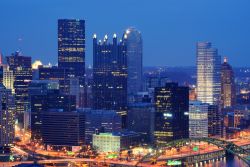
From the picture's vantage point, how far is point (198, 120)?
8406 centimetres

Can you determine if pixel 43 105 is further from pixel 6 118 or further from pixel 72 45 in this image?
pixel 72 45

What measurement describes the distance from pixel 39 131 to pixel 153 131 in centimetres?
1158

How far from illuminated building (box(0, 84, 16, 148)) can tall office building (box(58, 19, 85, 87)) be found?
35761 mm

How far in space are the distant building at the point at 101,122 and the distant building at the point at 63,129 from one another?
13.4 ft

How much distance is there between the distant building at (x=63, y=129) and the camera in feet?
237

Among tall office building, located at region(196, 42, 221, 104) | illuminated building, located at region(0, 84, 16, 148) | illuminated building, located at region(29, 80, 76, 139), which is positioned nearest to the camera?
illuminated building, located at region(0, 84, 16, 148)

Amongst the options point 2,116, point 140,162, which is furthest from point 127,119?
point 140,162

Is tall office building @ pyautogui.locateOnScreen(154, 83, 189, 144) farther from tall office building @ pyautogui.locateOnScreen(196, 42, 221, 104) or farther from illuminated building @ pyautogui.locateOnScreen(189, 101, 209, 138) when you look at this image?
tall office building @ pyautogui.locateOnScreen(196, 42, 221, 104)

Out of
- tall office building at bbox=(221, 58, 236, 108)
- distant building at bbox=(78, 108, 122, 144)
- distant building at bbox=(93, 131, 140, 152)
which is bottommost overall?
distant building at bbox=(93, 131, 140, 152)

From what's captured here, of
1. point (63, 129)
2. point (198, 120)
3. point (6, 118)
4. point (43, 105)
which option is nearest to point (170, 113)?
point (63, 129)

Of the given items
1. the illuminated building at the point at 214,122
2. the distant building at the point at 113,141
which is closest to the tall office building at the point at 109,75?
the illuminated building at the point at 214,122

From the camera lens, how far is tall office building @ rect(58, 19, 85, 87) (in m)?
109

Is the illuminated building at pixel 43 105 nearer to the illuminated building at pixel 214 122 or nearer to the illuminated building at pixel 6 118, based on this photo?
the illuminated building at pixel 6 118

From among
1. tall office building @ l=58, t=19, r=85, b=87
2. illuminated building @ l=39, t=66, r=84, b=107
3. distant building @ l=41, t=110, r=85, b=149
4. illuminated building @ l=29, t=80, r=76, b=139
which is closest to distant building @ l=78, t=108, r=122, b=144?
illuminated building @ l=29, t=80, r=76, b=139
